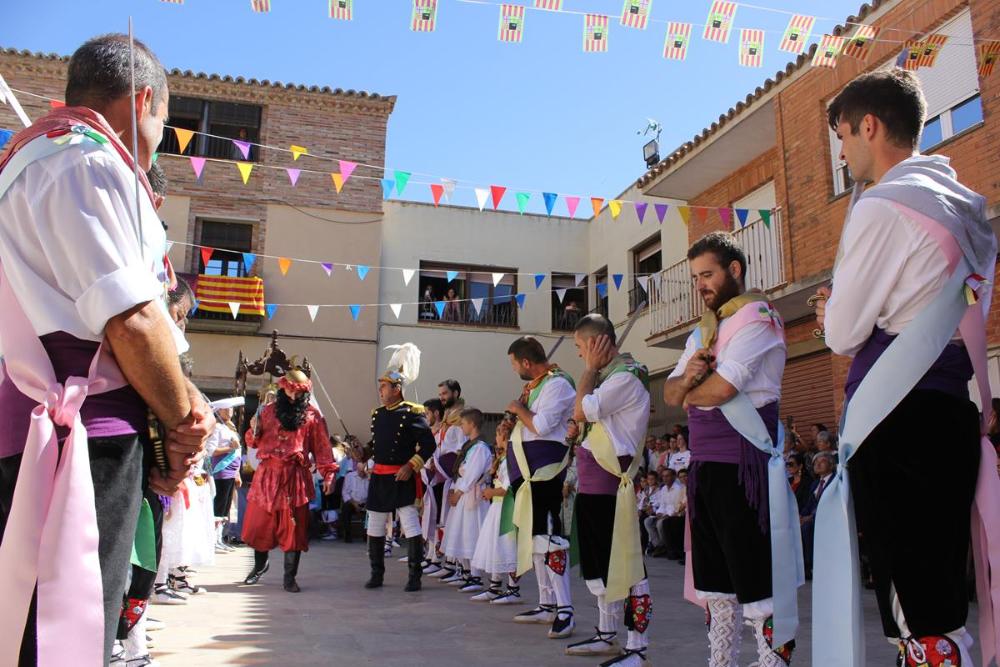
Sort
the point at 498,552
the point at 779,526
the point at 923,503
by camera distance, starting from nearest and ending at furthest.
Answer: the point at 923,503
the point at 779,526
the point at 498,552

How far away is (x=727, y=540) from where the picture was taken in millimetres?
3111

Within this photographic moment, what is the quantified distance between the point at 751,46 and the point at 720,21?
411 millimetres

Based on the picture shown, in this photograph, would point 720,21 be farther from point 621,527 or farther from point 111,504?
point 111,504

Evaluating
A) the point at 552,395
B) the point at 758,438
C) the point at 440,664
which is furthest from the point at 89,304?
the point at 552,395

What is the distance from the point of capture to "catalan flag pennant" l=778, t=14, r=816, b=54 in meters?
7.24

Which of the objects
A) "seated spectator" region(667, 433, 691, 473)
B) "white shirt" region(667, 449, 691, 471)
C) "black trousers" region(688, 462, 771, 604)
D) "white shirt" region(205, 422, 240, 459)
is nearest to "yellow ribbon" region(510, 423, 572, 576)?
"black trousers" region(688, 462, 771, 604)

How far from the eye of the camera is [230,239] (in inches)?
717

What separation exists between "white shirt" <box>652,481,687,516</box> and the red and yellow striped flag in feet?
31.5

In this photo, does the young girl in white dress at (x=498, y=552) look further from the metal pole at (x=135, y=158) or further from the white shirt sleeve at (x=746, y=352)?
the metal pole at (x=135, y=158)

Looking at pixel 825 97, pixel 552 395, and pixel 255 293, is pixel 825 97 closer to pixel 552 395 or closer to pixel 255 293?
pixel 552 395

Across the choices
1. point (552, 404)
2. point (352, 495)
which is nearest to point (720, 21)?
point (552, 404)

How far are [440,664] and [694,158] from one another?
37.0 feet

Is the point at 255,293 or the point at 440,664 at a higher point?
the point at 255,293

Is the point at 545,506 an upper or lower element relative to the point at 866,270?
lower
